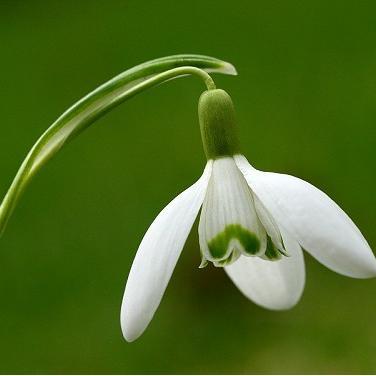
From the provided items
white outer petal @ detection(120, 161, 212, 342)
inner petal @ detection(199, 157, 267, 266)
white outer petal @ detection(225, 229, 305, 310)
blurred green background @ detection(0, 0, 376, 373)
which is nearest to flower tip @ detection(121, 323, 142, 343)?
white outer petal @ detection(120, 161, 212, 342)

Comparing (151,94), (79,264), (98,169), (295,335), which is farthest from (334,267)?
(151,94)

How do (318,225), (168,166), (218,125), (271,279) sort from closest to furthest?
(318,225)
(218,125)
(271,279)
(168,166)

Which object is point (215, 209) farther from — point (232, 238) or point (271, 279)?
point (271, 279)

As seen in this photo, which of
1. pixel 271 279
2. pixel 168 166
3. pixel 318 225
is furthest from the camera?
pixel 168 166

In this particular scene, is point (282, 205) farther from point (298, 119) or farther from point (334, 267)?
point (298, 119)

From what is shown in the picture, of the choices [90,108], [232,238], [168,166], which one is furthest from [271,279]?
[168,166]

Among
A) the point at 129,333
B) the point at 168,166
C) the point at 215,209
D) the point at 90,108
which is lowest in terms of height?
the point at 129,333

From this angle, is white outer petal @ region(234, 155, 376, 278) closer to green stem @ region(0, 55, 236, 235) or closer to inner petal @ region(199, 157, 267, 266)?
inner petal @ region(199, 157, 267, 266)
